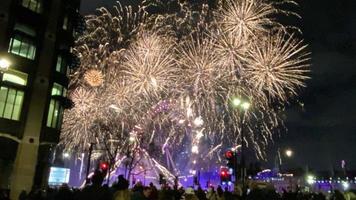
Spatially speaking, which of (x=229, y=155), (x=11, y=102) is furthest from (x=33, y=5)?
(x=229, y=155)

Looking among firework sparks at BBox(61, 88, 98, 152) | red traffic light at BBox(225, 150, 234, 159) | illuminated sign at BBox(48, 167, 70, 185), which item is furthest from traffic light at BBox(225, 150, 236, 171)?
illuminated sign at BBox(48, 167, 70, 185)

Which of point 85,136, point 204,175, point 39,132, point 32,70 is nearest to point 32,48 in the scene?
point 32,70

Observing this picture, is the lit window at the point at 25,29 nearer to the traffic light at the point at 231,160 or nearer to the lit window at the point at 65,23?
the lit window at the point at 65,23

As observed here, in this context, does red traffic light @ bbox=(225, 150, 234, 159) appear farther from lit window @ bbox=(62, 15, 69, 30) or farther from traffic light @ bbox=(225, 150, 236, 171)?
lit window @ bbox=(62, 15, 69, 30)

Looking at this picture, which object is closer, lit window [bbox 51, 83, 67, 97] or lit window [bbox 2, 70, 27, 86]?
lit window [bbox 2, 70, 27, 86]

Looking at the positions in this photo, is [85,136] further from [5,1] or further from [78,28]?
[5,1]

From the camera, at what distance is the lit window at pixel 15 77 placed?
97.2 feet

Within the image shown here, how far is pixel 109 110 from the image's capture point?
34.0 m

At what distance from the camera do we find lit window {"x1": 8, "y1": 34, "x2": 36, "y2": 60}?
30.4 m

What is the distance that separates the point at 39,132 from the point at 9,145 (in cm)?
251

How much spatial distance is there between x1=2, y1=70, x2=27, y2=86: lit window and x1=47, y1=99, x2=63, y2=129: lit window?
3.28 meters

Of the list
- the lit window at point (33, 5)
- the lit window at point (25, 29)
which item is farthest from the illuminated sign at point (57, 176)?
the lit window at point (33, 5)

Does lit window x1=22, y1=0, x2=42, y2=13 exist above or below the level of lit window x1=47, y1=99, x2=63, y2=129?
above

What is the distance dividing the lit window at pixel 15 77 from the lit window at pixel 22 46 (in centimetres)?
159
